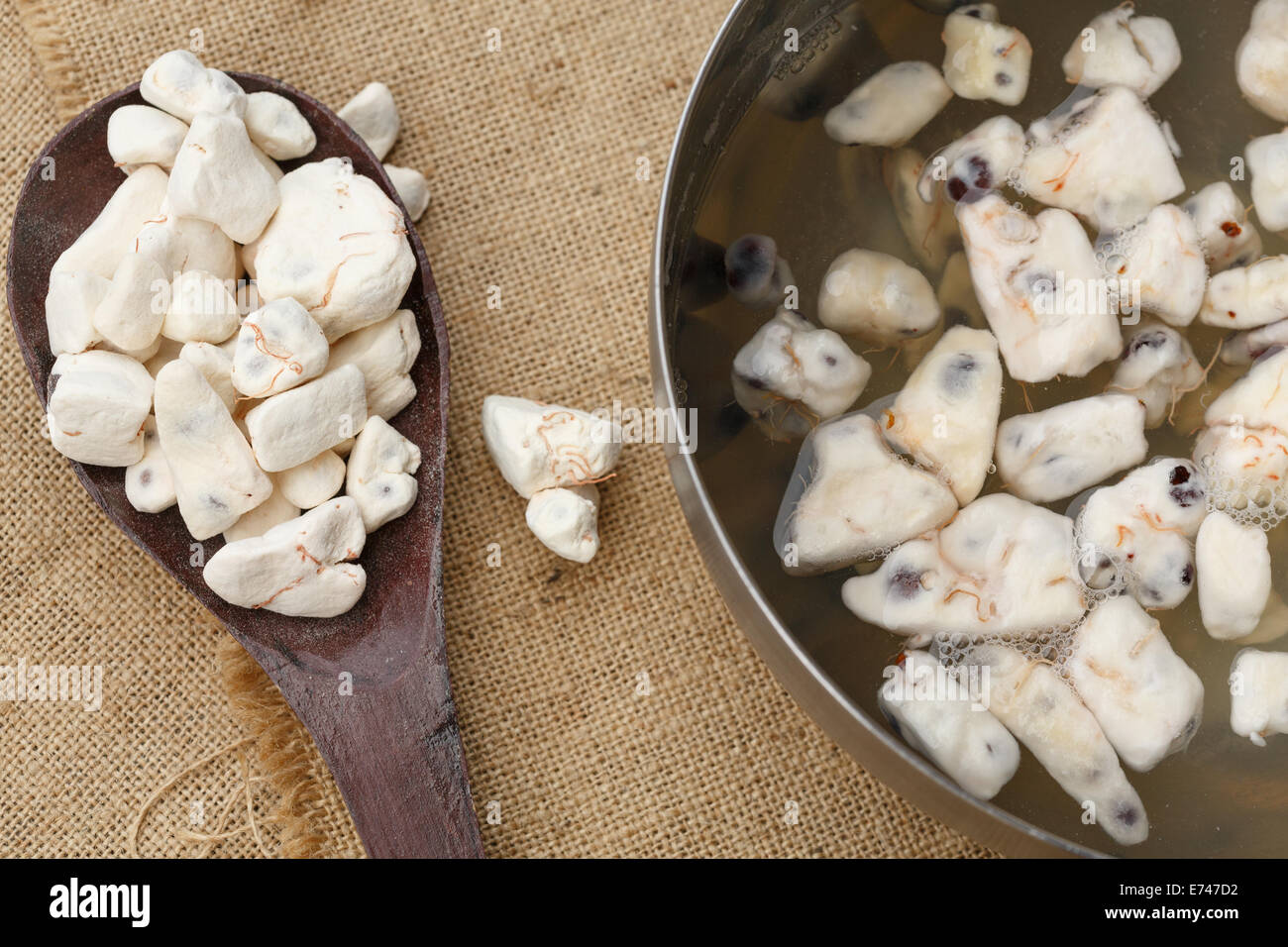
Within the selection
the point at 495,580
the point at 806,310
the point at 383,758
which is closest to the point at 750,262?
the point at 806,310

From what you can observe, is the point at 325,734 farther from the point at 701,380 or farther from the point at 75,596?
the point at 701,380

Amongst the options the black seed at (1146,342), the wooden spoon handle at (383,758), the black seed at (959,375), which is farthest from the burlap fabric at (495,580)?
the black seed at (1146,342)

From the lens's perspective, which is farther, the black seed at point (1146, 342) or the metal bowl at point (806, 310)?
the black seed at point (1146, 342)

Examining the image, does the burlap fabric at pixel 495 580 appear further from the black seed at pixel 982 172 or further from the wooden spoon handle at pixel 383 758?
the black seed at pixel 982 172

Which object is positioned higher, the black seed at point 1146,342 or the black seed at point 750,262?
the black seed at point 750,262

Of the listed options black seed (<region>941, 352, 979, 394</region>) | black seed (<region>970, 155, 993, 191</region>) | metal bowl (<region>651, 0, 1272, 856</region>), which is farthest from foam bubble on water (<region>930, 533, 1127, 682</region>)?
black seed (<region>970, 155, 993, 191</region>)

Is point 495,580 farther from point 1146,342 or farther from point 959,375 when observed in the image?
point 1146,342
